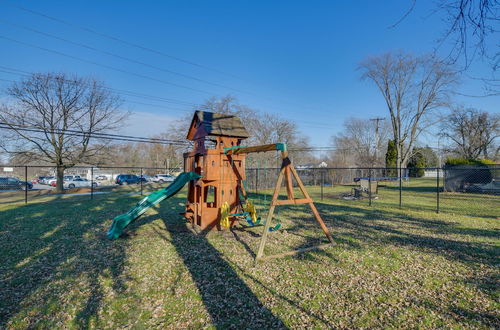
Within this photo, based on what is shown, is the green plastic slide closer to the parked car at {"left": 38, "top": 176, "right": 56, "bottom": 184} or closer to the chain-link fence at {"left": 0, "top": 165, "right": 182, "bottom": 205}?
the chain-link fence at {"left": 0, "top": 165, "right": 182, "bottom": 205}

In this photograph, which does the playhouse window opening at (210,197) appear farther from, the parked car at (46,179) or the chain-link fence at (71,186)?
the parked car at (46,179)

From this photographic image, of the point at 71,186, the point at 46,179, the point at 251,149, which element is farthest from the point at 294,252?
the point at 46,179

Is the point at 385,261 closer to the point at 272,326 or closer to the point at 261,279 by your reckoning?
the point at 261,279

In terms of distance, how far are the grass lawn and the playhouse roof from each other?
2950 millimetres

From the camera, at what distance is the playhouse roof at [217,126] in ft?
25.7

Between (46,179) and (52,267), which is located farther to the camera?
(46,179)

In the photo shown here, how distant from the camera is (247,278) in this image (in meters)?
4.45

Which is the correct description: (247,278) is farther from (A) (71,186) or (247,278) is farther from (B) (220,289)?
(A) (71,186)

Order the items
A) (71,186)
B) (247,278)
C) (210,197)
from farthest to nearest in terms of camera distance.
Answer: (71,186) < (210,197) < (247,278)

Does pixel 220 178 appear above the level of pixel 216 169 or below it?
below

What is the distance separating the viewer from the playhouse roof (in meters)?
7.83

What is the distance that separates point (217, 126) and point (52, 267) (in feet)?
17.0

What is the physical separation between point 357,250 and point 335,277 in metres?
1.66

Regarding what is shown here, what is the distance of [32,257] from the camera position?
5.52m
